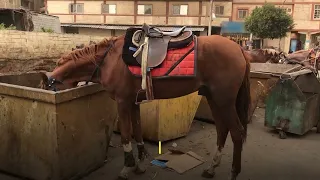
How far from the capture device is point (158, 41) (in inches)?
118

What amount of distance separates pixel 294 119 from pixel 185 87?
9.47ft

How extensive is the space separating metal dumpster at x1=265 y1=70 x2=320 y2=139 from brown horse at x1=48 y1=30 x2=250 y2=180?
205 centimetres

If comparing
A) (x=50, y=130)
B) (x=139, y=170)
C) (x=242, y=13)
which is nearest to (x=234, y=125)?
(x=139, y=170)

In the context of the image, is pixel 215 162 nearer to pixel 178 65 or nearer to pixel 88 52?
pixel 178 65

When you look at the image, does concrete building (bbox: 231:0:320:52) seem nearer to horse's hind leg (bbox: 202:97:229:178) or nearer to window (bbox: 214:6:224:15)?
window (bbox: 214:6:224:15)

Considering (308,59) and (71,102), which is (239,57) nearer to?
(71,102)

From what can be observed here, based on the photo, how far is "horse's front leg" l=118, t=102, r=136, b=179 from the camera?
310cm

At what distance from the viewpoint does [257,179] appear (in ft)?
11.1

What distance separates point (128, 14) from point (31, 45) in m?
22.2

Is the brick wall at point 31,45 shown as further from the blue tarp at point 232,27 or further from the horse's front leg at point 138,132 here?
the blue tarp at point 232,27

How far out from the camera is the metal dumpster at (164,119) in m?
4.44

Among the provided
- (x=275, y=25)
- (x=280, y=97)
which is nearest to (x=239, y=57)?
(x=280, y=97)

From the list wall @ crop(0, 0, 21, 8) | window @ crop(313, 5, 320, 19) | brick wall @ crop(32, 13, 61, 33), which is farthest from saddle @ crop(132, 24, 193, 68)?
window @ crop(313, 5, 320, 19)

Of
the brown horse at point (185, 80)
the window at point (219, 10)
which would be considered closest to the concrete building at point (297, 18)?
the window at point (219, 10)
